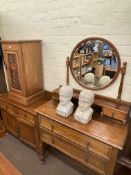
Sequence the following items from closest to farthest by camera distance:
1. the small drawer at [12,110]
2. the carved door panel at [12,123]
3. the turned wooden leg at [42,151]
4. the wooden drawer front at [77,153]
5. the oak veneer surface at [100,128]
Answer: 1. the oak veneer surface at [100,128]
2. the wooden drawer front at [77,153]
3. the turned wooden leg at [42,151]
4. the small drawer at [12,110]
5. the carved door panel at [12,123]

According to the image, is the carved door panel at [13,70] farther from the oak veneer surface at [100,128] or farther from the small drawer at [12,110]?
the oak veneer surface at [100,128]

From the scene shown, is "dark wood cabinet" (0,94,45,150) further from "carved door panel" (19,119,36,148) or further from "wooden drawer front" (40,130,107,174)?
"wooden drawer front" (40,130,107,174)

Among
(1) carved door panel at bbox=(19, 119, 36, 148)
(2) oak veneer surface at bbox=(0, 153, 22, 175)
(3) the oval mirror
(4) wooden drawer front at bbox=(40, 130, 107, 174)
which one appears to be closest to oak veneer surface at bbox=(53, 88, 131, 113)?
(3) the oval mirror

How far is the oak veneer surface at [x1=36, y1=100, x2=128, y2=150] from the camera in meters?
1.12

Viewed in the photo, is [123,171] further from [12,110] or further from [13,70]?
[13,70]

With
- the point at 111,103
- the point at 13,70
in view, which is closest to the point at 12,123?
the point at 13,70

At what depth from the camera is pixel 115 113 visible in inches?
51.8

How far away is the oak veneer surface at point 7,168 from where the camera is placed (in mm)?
1687

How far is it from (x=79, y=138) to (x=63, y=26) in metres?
1.26

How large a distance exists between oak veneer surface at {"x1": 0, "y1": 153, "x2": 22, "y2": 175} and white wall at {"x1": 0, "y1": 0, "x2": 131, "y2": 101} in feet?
3.77

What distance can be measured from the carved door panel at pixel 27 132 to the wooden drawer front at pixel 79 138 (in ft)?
1.10

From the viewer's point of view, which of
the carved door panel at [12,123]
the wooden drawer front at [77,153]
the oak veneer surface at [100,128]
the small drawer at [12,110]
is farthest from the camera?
the carved door panel at [12,123]

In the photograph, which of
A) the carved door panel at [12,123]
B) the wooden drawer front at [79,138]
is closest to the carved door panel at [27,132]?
the carved door panel at [12,123]

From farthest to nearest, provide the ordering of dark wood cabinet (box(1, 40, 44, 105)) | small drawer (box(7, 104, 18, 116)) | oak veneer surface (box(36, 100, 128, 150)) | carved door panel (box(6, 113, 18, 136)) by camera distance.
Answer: carved door panel (box(6, 113, 18, 136)) → small drawer (box(7, 104, 18, 116)) → dark wood cabinet (box(1, 40, 44, 105)) → oak veneer surface (box(36, 100, 128, 150))
